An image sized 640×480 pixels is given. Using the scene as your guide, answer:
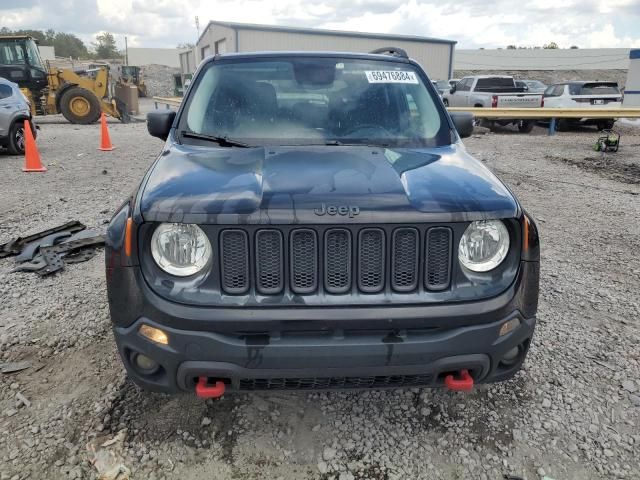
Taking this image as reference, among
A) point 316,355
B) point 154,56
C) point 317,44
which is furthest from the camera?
point 154,56

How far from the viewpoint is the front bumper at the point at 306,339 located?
207cm

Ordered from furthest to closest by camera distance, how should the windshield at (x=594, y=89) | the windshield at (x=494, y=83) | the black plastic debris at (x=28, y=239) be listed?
the windshield at (x=494, y=83) → the windshield at (x=594, y=89) → the black plastic debris at (x=28, y=239)

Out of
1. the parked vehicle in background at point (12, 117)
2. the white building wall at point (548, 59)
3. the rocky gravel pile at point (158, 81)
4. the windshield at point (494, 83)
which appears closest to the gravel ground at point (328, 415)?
the parked vehicle in background at point (12, 117)

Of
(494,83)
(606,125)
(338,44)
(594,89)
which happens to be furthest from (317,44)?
(606,125)

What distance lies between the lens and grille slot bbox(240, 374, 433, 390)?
2.20 metres

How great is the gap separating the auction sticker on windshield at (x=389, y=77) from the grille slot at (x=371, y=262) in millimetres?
1782

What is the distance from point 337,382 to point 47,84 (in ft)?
66.8

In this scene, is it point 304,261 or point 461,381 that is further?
point 461,381

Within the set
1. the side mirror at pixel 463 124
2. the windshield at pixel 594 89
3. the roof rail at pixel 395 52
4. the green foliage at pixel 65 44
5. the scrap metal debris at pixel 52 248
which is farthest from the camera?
the green foliage at pixel 65 44

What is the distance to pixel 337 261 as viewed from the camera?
2146mm

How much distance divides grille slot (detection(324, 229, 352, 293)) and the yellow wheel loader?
62.7ft

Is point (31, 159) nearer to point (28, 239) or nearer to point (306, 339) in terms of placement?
point (28, 239)

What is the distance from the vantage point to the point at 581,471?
94.9 inches

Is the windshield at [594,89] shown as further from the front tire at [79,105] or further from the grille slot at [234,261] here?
the grille slot at [234,261]
